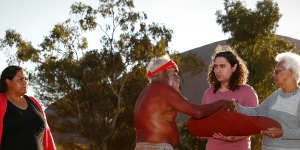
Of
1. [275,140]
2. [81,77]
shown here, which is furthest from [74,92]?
[275,140]

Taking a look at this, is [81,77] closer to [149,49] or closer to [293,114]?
[149,49]

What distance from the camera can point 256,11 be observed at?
84.5 ft

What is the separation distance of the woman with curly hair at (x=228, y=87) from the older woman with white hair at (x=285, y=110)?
0.86ft

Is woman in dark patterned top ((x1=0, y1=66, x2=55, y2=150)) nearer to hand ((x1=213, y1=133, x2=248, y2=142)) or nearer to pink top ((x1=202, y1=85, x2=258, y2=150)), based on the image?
pink top ((x1=202, y1=85, x2=258, y2=150))

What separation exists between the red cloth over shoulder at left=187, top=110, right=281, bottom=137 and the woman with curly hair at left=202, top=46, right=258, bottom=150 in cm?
23

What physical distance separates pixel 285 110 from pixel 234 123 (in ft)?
1.55

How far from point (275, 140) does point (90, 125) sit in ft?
80.5

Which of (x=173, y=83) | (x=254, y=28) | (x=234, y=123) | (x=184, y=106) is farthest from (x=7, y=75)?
(x=254, y=28)

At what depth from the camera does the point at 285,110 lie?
3.68 meters

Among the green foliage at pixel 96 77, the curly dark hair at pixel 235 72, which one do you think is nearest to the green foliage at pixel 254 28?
the green foliage at pixel 96 77

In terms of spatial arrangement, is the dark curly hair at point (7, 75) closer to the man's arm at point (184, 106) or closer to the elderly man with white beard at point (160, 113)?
the elderly man with white beard at point (160, 113)

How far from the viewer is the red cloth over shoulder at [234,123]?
3.69 m

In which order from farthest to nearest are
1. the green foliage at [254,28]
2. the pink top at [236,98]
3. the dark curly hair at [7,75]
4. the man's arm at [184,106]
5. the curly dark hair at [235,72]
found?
the green foliage at [254,28], the dark curly hair at [7,75], the curly dark hair at [235,72], the pink top at [236,98], the man's arm at [184,106]

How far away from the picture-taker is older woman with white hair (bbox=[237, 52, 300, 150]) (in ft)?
11.8
